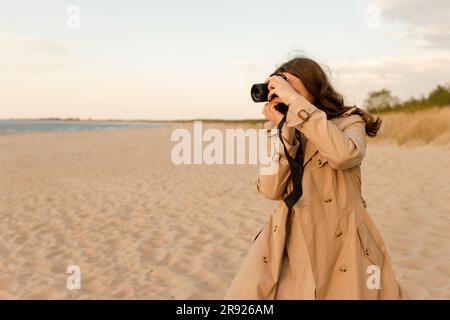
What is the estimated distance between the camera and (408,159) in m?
13.1

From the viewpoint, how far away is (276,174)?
204 cm

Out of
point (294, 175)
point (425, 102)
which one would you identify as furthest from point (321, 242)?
point (425, 102)

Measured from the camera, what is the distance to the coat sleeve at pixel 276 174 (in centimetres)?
202

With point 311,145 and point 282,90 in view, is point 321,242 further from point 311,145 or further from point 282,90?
point 282,90

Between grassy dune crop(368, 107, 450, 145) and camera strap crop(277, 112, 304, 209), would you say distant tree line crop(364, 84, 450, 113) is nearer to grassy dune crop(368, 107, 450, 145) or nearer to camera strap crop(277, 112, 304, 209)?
grassy dune crop(368, 107, 450, 145)

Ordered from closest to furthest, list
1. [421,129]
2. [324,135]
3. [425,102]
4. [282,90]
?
[324,135] → [282,90] → [421,129] → [425,102]

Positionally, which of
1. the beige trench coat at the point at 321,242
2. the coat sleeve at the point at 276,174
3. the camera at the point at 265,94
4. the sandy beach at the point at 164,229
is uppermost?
the camera at the point at 265,94

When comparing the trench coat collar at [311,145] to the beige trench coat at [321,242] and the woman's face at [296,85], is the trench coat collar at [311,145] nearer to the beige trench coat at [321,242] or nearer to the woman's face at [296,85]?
the beige trench coat at [321,242]

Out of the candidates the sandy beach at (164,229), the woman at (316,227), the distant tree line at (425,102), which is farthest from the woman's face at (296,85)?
the distant tree line at (425,102)

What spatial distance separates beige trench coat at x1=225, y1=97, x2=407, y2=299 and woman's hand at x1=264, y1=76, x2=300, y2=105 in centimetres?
18

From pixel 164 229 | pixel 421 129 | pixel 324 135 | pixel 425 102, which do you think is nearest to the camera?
pixel 324 135

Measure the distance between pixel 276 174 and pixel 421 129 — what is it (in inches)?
631

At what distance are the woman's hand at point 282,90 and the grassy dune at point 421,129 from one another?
1426 cm
